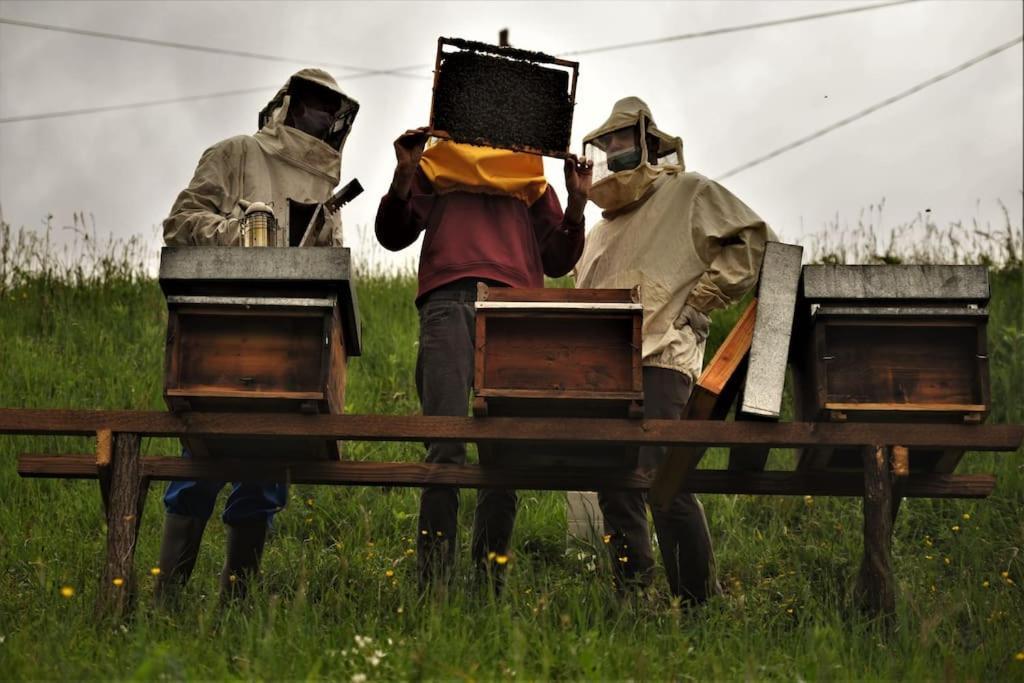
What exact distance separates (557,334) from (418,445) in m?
3.88

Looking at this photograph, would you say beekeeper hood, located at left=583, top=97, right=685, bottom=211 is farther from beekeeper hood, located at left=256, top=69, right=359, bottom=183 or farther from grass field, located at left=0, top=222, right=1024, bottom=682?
grass field, located at left=0, top=222, right=1024, bottom=682

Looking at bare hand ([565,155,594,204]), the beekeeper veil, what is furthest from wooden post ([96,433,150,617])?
bare hand ([565,155,594,204])

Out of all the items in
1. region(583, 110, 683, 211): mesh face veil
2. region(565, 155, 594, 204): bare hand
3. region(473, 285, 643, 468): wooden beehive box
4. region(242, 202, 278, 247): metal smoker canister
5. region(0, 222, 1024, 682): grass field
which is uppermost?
region(583, 110, 683, 211): mesh face veil

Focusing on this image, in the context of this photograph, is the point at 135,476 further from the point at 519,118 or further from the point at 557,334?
the point at 519,118

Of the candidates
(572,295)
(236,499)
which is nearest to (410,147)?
(572,295)

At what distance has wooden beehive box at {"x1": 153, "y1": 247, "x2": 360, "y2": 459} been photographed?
→ 176 inches

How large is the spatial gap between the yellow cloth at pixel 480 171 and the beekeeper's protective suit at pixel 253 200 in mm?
492

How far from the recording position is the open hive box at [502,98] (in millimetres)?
5125

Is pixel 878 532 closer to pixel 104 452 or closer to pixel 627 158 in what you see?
pixel 627 158

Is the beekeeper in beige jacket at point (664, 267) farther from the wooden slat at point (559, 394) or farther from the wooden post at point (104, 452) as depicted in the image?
the wooden post at point (104, 452)

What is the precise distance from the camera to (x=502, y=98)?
5207 mm

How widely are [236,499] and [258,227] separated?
122cm

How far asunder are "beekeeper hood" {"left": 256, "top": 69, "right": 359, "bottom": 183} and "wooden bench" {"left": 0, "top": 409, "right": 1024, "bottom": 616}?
1.49 m

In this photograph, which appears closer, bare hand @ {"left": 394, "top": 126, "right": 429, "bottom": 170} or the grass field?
the grass field
